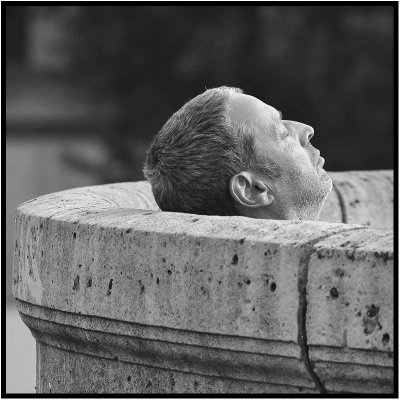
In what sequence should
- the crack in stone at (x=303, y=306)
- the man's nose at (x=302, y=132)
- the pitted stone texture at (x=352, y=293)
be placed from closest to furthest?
the pitted stone texture at (x=352, y=293) → the crack in stone at (x=303, y=306) → the man's nose at (x=302, y=132)

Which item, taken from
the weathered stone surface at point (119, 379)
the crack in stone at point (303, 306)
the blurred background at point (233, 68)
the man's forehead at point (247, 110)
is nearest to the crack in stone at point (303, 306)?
the crack in stone at point (303, 306)

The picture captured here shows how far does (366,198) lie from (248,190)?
1.60m

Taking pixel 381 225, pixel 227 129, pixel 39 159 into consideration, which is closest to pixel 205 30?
pixel 39 159

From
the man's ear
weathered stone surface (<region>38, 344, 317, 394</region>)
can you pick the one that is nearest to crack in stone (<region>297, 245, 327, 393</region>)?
weathered stone surface (<region>38, 344, 317, 394</region>)

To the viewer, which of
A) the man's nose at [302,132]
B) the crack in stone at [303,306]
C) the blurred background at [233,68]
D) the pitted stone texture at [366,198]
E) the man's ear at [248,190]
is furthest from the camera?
the blurred background at [233,68]

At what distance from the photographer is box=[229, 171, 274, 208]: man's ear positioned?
3.40 meters

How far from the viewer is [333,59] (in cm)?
1180

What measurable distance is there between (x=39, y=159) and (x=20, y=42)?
5.58 feet

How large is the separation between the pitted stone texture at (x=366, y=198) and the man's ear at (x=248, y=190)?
4.72 feet

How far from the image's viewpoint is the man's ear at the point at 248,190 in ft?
11.1

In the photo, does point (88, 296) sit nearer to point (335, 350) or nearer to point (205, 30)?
point (335, 350)

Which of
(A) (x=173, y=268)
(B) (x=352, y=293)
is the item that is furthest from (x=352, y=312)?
(A) (x=173, y=268)

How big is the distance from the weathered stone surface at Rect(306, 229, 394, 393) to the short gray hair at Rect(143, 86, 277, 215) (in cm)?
94

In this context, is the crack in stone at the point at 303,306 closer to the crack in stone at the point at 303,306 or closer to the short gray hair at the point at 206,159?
the crack in stone at the point at 303,306
